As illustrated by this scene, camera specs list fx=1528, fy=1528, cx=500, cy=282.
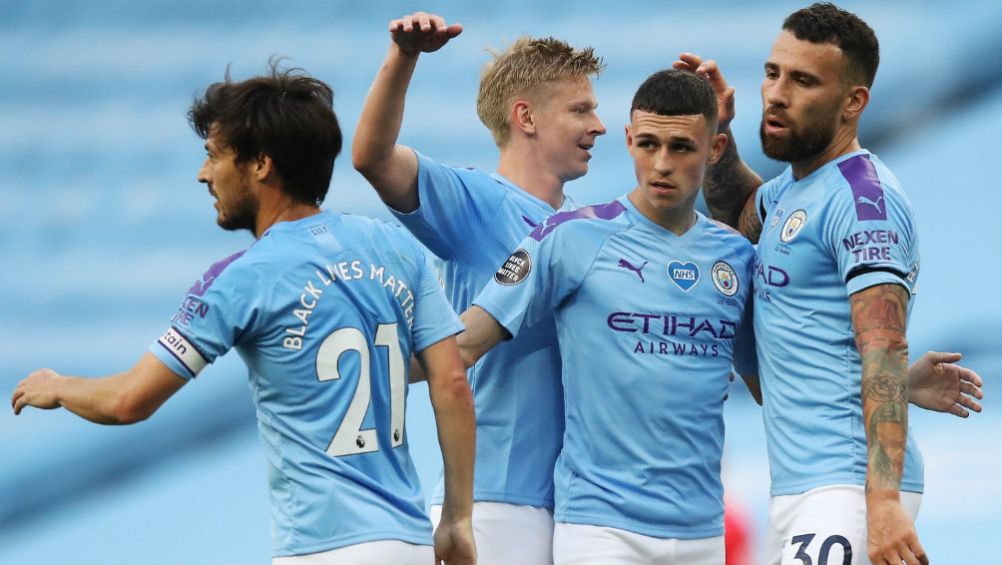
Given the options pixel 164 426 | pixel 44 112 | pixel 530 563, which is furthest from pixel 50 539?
pixel 530 563

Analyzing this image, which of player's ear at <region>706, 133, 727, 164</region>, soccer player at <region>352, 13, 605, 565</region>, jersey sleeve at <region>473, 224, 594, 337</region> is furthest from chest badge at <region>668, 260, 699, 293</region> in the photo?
soccer player at <region>352, 13, 605, 565</region>

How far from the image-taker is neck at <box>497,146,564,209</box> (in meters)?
4.89

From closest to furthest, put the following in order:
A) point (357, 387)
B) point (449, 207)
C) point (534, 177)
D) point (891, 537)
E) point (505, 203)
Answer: point (357, 387) < point (891, 537) < point (449, 207) < point (505, 203) < point (534, 177)

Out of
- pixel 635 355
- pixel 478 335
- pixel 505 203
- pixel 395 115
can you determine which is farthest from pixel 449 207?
pixel 635 355

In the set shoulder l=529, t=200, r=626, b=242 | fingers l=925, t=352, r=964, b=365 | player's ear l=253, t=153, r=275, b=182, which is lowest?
fingers l=925, t=352, r=964, b=365

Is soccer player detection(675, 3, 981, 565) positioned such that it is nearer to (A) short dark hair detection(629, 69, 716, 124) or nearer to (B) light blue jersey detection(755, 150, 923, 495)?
(B) light blue jersey detection(755, 150, 923, 495)

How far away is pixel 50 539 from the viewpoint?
25.1 feet

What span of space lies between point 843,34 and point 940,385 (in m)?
1.07

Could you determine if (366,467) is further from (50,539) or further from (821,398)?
(50,539)

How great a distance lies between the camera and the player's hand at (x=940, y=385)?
4.46 metres

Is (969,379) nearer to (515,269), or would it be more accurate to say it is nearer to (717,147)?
(717,147)

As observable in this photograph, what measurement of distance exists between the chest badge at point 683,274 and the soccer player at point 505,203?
1.44 ft

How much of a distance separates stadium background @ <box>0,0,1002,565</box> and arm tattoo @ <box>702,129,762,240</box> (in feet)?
9.94

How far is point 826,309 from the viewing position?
4012 millimetres
